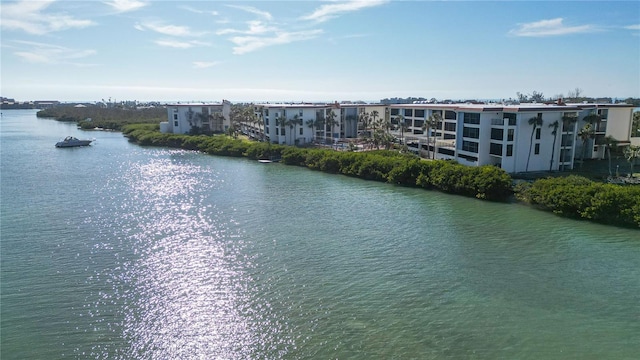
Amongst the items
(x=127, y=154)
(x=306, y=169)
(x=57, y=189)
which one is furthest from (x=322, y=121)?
(x=57, y=189)

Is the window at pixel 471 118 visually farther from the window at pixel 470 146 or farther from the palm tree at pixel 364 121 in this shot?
the palm tree at pixel 364 121

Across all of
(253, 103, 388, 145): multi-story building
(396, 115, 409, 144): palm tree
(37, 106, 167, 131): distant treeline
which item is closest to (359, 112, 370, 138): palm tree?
(253, 103, 388, 145): multi-story building

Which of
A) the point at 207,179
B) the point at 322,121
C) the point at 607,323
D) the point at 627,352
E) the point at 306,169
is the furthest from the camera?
the point at 322,121

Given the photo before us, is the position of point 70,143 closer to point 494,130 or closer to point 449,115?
point 449,115

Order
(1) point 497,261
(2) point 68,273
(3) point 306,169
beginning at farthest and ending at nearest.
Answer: (3) point 306,169 → (1) point 497,261 → (2) point 68,273

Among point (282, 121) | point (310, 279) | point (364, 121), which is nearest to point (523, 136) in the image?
point (310, 279)

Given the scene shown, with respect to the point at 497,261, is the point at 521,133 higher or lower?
higher

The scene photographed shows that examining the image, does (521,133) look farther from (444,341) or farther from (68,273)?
(68,273)

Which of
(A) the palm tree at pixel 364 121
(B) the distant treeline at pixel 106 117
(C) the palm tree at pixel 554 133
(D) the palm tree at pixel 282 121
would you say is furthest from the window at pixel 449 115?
(B) the distant treeline at pixel 106 117
